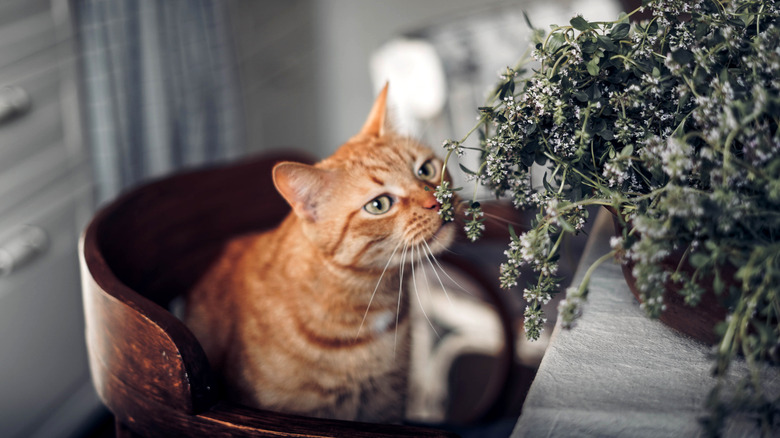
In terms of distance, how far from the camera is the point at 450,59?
2.09 m

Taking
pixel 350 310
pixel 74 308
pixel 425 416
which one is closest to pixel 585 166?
pixel 350 310

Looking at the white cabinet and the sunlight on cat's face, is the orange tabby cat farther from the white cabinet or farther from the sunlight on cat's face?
the white cabinet

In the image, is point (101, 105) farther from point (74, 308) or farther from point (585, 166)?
point (585, 166)

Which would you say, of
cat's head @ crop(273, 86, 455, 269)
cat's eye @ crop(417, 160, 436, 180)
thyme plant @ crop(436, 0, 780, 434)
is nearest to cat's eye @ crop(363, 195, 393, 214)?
cat's head @ crop(273, 86, 455, 269)

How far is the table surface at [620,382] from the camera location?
0.53 meters

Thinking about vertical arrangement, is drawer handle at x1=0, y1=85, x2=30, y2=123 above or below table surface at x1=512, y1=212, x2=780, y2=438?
above

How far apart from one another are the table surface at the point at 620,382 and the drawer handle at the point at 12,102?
4.72 feet

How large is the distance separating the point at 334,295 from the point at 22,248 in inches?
42.1

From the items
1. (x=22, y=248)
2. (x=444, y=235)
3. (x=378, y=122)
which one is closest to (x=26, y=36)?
(x=22, y=248)

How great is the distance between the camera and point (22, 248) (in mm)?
1519

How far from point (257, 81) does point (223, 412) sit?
228 cm

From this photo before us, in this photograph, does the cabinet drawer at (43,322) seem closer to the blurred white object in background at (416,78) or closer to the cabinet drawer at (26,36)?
the cabinet drawer at (26,36)

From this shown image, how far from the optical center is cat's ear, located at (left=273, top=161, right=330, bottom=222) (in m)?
0.83

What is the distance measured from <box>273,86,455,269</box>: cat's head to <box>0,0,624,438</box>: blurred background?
0.22 metres
